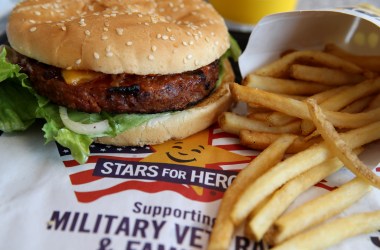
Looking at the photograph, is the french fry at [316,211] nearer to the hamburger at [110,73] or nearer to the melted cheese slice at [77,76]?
the hamburger at [110,73]

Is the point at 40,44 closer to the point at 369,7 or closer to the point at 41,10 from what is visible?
the point at 41,10

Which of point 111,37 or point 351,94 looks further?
point 351,94

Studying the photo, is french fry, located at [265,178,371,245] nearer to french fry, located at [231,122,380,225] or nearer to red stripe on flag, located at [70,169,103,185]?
french fry, located at [231,122,380,225]

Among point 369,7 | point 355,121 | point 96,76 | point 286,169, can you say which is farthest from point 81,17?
point 369,7

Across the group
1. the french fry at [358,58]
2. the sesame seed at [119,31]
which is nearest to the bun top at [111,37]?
the sesame seed at [119,31]

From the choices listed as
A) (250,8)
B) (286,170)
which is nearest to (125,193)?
(286,170)

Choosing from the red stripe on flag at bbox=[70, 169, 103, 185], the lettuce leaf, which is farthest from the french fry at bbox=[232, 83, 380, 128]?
the lettuce leaf

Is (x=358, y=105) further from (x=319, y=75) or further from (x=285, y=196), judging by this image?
(x=285, y=196)
